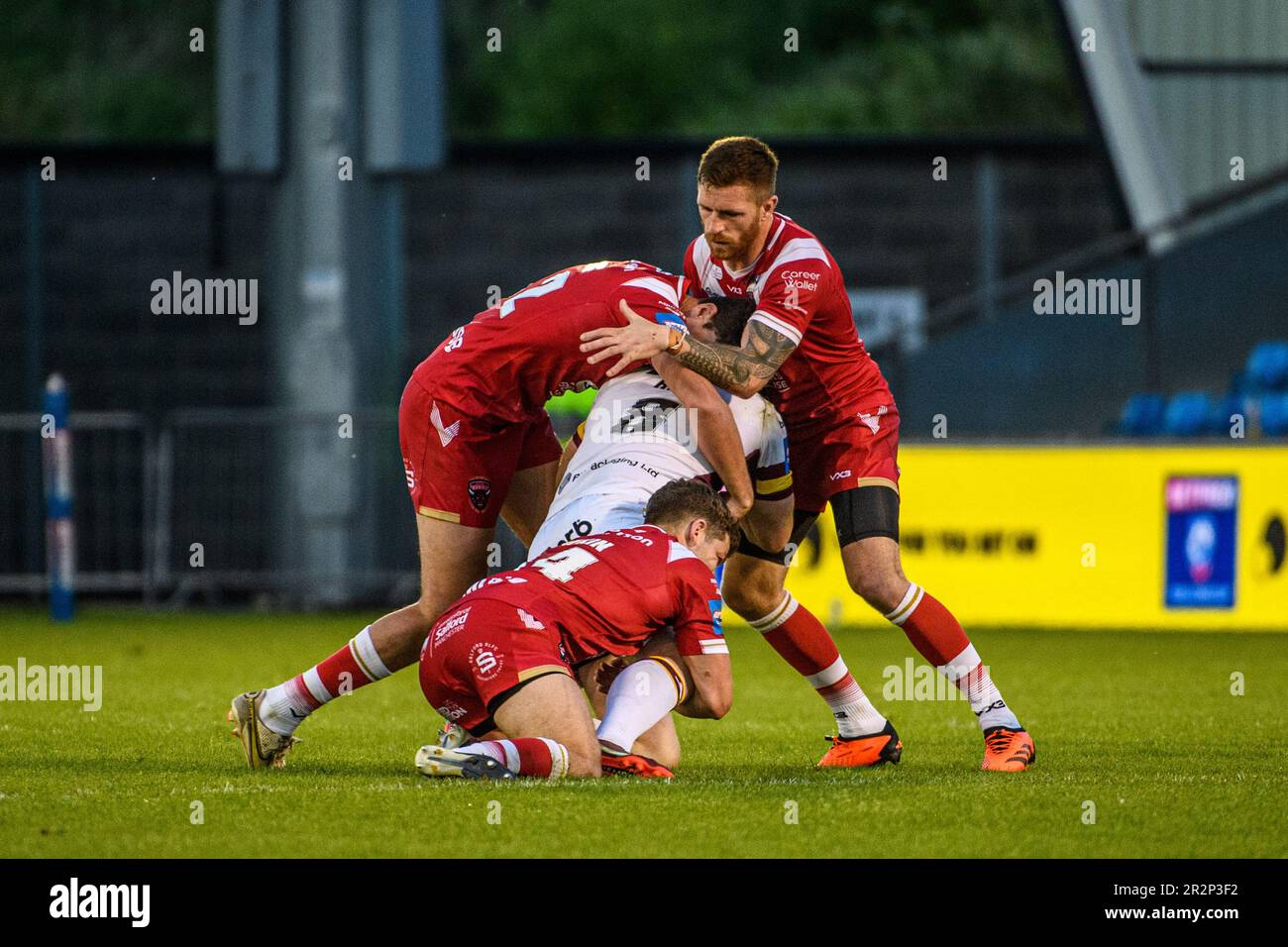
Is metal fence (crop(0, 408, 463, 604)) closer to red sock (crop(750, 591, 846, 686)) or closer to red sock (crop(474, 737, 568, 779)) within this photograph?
red sock (crop(750, 591, 846, 686))

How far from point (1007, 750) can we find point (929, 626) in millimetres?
552

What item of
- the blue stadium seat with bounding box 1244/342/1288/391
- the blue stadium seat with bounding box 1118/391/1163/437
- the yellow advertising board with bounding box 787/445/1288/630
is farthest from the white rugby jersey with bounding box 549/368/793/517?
the blue stadium seat with bounding box 1244/342/1288/391

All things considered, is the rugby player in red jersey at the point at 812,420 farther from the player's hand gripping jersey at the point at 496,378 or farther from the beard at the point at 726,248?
the player's hand gripping jersey at the point at 496,378

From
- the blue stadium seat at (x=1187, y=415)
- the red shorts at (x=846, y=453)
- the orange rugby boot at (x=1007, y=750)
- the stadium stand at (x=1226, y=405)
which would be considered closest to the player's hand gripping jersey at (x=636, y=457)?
the red shorts at (x=846, y=453)

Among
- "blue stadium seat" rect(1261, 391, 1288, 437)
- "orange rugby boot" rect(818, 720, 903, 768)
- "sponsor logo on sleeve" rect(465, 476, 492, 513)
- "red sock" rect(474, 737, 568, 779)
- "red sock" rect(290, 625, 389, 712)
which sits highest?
"blue stadium seat" rect(1261, 391, 1288, 437)

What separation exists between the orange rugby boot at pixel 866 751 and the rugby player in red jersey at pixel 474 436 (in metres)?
0.97

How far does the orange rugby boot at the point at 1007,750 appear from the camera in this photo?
7.43 metres

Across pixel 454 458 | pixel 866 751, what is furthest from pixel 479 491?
pixel 866 751

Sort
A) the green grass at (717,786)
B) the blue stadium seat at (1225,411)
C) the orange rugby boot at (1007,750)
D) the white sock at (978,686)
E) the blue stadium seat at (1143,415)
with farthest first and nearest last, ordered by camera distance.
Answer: the blue stadium seat at (1143,415), the blue stadium seat at (1225,411), the white sock at (978,686), the orange rugby boot at (1007,750), the green grass at (717,786)

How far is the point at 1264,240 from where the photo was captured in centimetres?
1750

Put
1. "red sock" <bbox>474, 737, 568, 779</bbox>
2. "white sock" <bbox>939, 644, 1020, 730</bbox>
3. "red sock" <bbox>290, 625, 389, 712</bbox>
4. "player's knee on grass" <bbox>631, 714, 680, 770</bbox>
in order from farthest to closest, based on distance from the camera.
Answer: "white sock" <bbox>939, 644, 1020, 730</bbox> < "red sock" <bbox>290, 625, 389, 712</bbox> < "player's knee on grass" <bbox>631, 714, 680, 770</bbox> < "red sock" <bbox>474, 737, 568, 779</bbox>

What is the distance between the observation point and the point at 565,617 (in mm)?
6949

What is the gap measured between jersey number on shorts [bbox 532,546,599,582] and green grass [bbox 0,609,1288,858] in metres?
0.70

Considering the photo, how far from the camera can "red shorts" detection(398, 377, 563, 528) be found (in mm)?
7664
